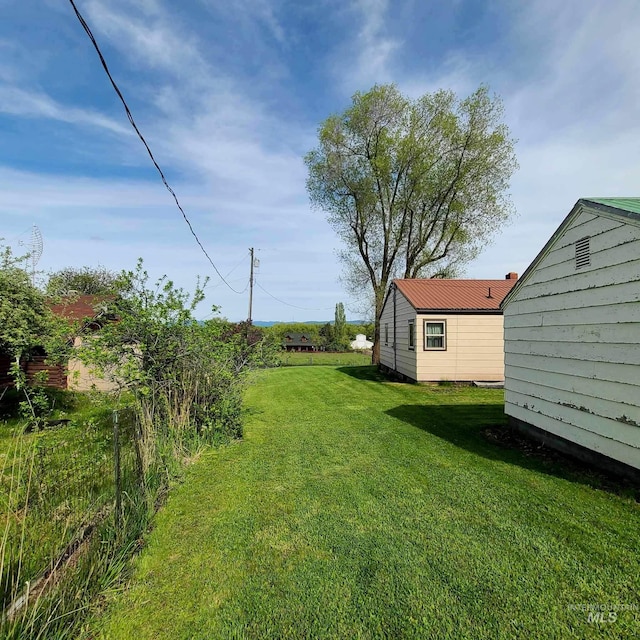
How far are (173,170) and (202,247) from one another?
404cm

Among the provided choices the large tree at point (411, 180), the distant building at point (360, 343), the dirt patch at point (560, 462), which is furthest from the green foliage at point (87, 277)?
the dirt patch at point (560, 462)

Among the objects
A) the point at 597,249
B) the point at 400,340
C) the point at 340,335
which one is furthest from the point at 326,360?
the point at 597,249

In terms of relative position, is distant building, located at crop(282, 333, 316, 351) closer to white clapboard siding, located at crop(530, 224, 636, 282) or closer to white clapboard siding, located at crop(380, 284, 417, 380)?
white clapboard siding, located at crop(380, 284, 417, 380)

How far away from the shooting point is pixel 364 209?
20.3 m

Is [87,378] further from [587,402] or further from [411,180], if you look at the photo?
[411,180]

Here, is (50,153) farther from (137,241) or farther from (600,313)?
(600,313)

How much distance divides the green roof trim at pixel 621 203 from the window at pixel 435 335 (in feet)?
26.3

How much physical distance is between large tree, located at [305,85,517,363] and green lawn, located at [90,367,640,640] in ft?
51.5

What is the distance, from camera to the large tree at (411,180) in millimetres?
18609

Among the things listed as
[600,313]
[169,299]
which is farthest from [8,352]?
[600,313]

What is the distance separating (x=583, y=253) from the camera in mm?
4754

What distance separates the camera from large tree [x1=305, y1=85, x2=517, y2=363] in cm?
1861

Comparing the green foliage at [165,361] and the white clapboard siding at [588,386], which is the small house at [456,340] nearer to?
the white clapboard siding at [588,386]

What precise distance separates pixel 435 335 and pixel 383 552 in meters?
10.4
